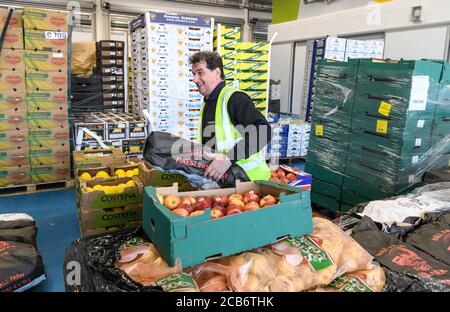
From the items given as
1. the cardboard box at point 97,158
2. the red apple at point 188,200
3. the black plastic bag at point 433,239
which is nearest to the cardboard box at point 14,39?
the cardboard box at point 97,158

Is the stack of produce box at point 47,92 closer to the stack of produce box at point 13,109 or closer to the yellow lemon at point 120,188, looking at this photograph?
the stack of produce box at point 13,109

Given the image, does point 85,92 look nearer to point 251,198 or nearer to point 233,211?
point 251,198

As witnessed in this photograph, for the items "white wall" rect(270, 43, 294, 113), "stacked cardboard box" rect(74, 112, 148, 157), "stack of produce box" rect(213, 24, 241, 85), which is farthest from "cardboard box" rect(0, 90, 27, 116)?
"white wall" rect(270, 43, 294, 113)

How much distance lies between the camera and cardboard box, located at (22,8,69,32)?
194 inches

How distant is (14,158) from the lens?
5238mm

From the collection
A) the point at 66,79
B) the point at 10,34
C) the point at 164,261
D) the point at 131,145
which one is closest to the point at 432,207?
the point at 164,261

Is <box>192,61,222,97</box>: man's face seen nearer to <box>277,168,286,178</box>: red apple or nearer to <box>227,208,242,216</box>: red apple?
<box>227,208,242,216</box>: red apple

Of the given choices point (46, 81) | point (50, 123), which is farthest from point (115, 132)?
point (46, 81)

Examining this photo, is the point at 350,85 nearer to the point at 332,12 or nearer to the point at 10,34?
the point at 10,34

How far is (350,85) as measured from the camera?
171 inches

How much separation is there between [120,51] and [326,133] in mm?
4616

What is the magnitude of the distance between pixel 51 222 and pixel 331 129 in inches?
143

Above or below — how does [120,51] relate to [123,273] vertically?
above

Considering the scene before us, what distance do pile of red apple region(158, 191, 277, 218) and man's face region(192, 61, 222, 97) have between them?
1.09m
